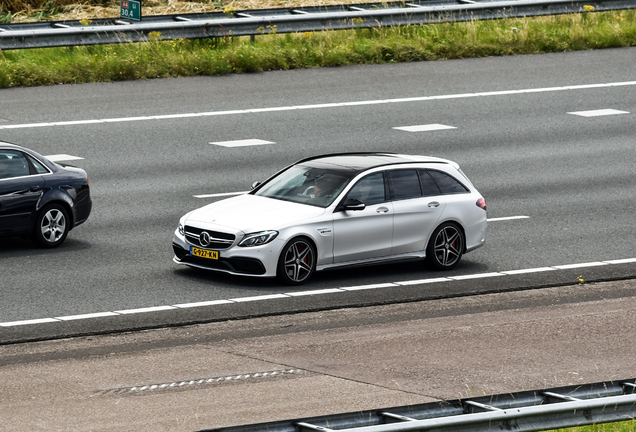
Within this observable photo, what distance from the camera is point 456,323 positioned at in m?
13.4

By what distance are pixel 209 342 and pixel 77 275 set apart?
3.22m

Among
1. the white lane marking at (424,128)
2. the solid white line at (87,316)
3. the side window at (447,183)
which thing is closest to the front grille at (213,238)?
the solid white line at (87,316)

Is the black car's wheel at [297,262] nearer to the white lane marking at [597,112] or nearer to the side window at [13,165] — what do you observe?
the side window at [13,165]

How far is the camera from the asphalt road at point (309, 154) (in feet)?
48.1

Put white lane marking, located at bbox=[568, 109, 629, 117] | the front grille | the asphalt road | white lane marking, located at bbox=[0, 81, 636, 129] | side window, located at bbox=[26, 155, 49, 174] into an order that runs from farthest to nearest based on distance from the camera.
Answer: white lane marking, located at bbox=[568, 109, 629, 117] < white lane marking, located at bbox=[0, 81, 636, 129] < side window, located at bbox=[26, 155, 49, 174] < the front grille < the asphalt road

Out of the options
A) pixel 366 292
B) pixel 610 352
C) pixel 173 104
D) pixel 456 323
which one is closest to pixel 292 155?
pixel 173 104

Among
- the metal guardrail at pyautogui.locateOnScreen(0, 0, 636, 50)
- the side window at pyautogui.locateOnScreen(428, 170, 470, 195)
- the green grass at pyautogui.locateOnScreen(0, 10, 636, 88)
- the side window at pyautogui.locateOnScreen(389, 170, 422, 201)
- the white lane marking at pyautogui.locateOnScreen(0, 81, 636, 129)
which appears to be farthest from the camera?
the metal guardrail at pyautogui.locateOnScreen(0, 0, 636, 50)

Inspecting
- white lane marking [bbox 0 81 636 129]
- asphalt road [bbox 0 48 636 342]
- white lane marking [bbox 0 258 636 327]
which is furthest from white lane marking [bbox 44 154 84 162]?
white lane marking [bbox 0 258 636 327]

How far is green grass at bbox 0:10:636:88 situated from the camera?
2627cm

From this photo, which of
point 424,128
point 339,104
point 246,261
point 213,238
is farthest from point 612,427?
point 339,104

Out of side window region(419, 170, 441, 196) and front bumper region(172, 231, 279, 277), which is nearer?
front bumper region(172, 231, 279, 277)

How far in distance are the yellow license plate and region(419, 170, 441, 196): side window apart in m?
3.04

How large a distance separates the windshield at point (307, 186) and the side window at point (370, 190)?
0.16 m

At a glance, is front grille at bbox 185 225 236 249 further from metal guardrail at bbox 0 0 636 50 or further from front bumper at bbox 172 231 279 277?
metal guardrail at bbox 0 0 636 50
